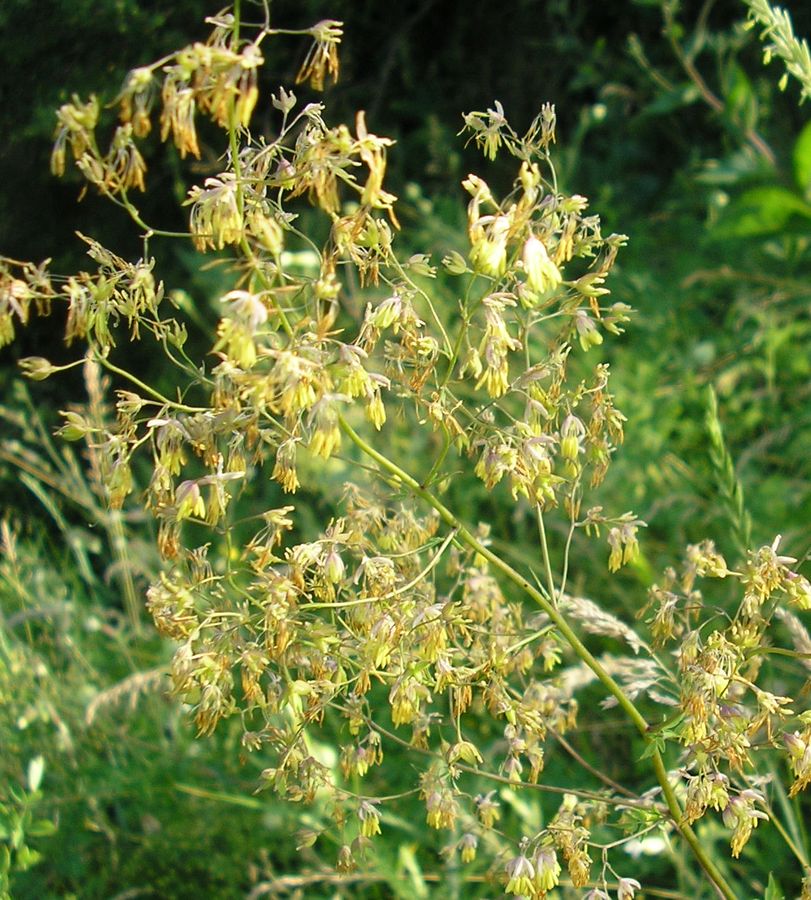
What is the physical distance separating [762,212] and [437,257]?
3.36 ft

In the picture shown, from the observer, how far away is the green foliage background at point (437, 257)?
235 centimetres

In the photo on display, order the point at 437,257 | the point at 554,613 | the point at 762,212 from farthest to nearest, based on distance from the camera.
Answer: the point at 437,257, the point at 762,212, the point at 554,613

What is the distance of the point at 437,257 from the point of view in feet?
12.5

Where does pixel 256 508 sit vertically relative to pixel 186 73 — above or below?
below

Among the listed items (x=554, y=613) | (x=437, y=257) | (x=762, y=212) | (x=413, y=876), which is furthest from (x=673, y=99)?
(x=554, y=613)

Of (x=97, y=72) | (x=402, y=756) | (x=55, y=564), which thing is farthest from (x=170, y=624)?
(x=55, y=564)

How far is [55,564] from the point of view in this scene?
→ 3.52 metres

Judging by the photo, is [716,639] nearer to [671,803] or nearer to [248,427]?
[671,803]

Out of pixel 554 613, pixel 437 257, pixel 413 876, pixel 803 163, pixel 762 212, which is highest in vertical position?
pixel 554 613

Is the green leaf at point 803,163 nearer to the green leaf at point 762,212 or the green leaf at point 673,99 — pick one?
the green leaf at point 762,212

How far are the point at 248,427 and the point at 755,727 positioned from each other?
24.2 inches

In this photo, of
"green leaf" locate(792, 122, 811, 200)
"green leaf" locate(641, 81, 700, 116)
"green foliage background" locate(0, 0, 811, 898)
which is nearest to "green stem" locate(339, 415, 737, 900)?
"green foliage background" locate(0, 0, 811, 898)

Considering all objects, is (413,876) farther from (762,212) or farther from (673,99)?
(673,99)

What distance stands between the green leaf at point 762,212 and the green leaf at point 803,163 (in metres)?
0.03
